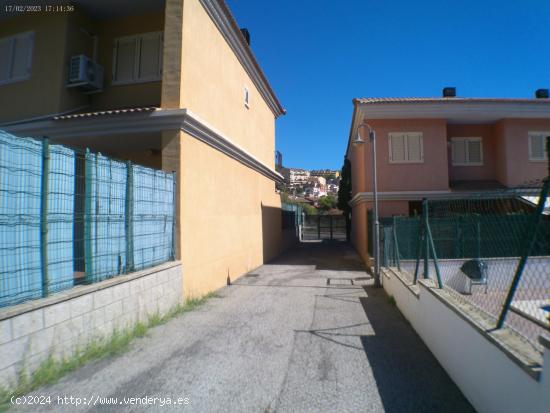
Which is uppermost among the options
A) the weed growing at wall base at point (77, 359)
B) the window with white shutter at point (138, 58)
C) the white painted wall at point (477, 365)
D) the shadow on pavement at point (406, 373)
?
the window with white shutter at point (138, 58)

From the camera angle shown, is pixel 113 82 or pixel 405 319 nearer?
pixel 405 319

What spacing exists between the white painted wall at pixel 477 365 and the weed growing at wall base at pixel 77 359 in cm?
432

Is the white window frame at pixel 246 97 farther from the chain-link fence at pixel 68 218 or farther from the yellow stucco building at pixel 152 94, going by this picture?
the chain-link fence at pixel 68 218

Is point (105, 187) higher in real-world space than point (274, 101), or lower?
lower

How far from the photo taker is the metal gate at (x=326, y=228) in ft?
102

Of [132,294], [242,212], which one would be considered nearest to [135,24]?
[242,212]

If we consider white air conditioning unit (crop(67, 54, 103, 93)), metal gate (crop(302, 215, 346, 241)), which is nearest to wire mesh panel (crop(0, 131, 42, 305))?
white air conditioning unit (crop(67, 54, 103, 93))

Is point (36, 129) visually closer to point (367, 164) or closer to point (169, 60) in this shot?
point (169, 60)

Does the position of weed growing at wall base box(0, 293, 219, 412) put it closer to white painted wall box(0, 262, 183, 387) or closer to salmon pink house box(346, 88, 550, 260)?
white painted wall box(0, 262, 183, 387)

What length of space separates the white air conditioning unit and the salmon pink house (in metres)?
8.97

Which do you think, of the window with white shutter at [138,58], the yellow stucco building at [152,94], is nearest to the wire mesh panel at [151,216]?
the yellow stucco building at [152,94]

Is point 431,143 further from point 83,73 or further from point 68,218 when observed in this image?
point 68,218

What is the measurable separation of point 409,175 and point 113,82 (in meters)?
10.8

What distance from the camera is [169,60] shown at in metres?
7.04
